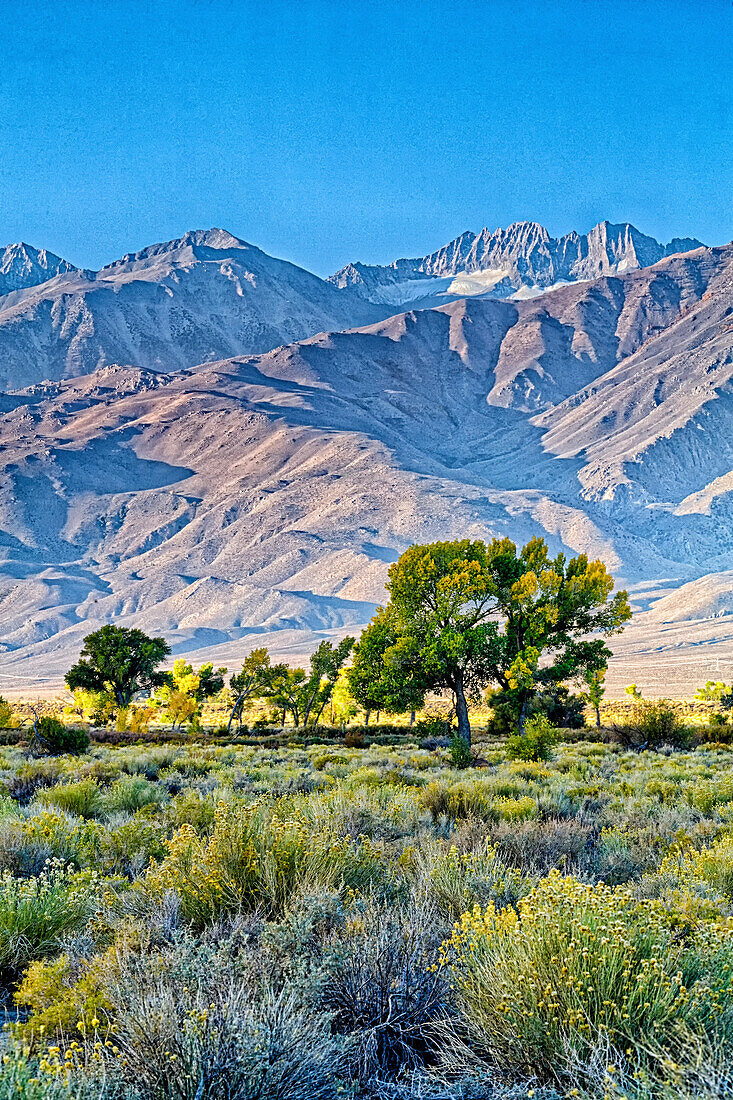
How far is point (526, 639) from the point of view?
28.0 m

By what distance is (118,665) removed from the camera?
149 feet

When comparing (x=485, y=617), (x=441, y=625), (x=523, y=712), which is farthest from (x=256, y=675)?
(x=485, y=617)

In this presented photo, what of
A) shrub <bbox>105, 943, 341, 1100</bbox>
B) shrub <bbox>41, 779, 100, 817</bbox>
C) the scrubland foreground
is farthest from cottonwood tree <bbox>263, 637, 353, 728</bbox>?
shrub <bbox>105, 943, 341, 1100</bbox>

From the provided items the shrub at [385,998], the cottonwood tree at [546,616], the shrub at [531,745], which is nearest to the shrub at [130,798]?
the shrub at [385,998]

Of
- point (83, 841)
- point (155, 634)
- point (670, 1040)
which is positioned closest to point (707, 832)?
point (670, 1040)

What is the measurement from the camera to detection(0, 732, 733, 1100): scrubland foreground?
352 centimetres

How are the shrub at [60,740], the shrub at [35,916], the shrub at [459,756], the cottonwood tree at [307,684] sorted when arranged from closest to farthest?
1. the shrub at [35,916]
2. the shrub at [459,756]
3. the shrub at [60,740]
4. the cottonwood tree at [307,684]

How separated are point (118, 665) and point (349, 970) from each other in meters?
43.5

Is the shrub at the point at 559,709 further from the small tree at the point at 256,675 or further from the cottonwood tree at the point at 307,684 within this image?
the small tree at the point at 256,675

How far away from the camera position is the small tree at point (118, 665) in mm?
45844

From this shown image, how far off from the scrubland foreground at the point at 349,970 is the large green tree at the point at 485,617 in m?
19.3

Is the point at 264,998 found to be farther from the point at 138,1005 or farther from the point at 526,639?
the point at 526,639

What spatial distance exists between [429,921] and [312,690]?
47.5m

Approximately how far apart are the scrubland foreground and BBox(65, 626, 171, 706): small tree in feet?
131
